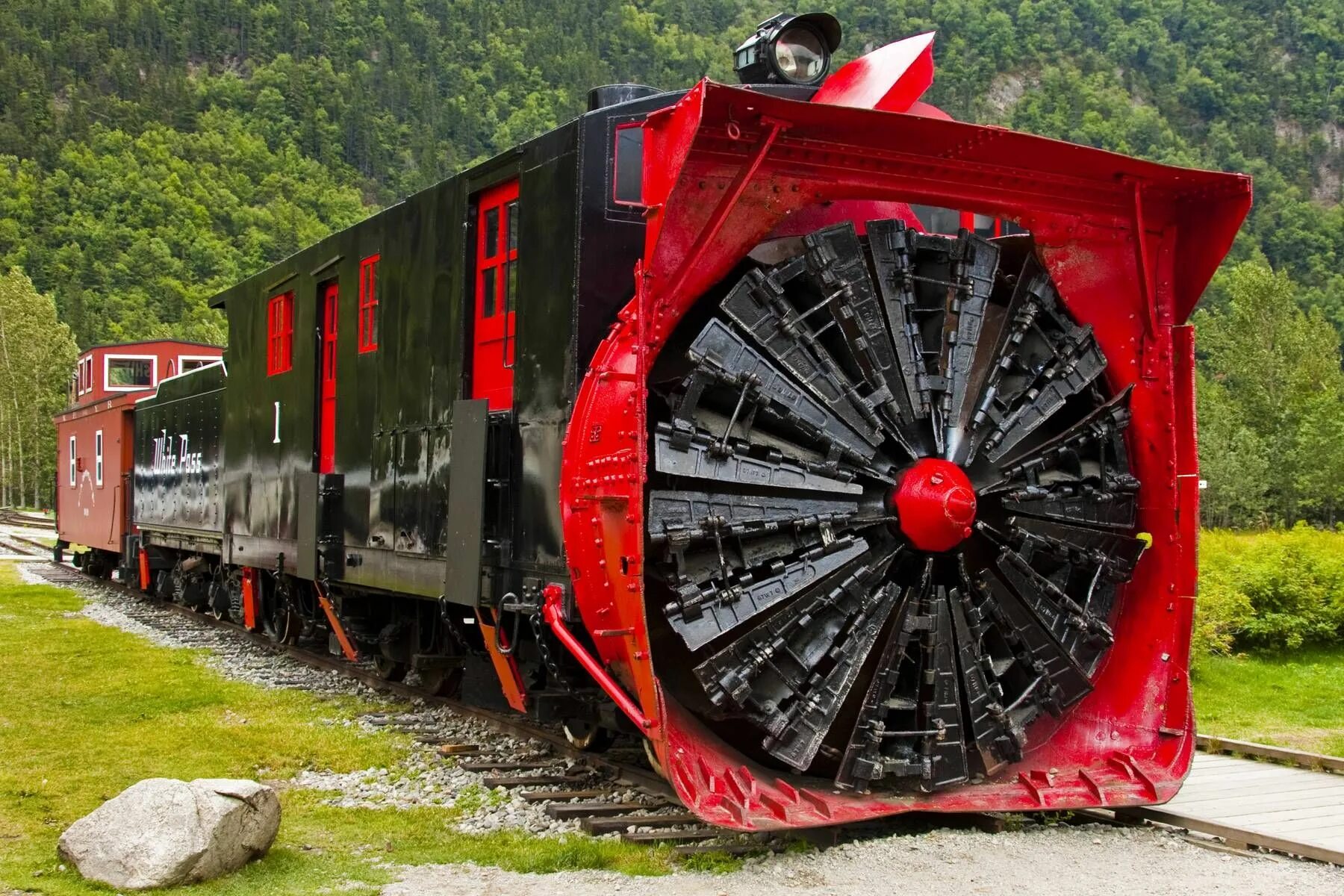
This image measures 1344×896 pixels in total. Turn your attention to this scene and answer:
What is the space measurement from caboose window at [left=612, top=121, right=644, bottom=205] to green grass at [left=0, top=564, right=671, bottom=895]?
3.29m

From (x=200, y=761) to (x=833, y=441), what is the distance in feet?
16.0

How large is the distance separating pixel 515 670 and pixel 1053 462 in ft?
11.4

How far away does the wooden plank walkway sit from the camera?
654cm

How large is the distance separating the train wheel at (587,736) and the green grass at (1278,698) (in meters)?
4.48

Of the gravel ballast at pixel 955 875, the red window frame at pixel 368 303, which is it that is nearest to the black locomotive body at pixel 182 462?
the red window frame at pixel 368 303

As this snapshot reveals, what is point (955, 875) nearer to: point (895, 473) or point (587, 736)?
point (895, 473)

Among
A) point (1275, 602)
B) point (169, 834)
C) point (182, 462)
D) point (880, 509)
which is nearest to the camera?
point (169, 834)

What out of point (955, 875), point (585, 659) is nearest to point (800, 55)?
point (585, 659)

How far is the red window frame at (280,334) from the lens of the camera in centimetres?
1299

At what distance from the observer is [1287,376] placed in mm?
55062

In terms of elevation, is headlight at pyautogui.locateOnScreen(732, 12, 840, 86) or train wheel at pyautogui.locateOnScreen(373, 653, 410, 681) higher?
headlight at pyautogui.locateOnScreen(732, 12, 840, 86)

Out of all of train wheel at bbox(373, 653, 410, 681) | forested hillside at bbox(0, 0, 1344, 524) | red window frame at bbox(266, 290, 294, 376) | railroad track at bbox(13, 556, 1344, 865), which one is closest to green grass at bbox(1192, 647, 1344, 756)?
railroad track at bbox(13, 556, 1344, 865)

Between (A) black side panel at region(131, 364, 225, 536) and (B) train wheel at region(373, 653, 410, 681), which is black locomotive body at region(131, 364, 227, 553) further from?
(B) train wheel at region(373, 653, 410, 681)

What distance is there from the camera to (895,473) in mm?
6500
